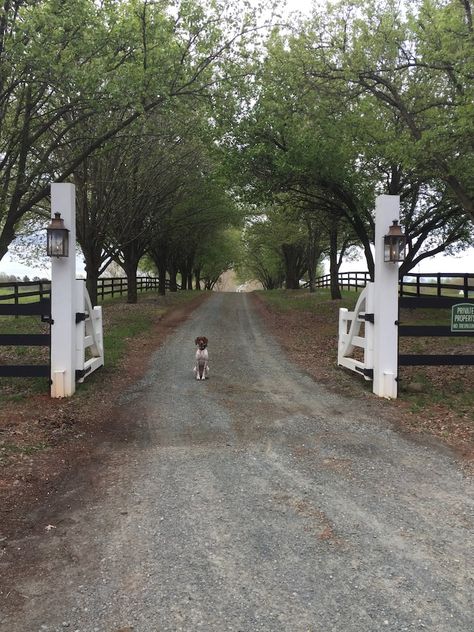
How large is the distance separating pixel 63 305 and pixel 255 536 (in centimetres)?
525

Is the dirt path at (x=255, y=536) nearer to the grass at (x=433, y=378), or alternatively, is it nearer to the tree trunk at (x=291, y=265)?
the grass at (x=433, y=378)

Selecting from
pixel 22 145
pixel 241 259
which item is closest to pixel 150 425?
pixel 22 145

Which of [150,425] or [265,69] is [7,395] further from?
[265,69]

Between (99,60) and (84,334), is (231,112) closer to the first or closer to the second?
(99,60)

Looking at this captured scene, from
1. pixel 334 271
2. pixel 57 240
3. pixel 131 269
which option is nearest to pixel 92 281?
pixel 131 269

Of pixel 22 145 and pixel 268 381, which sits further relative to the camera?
pixel 22 145

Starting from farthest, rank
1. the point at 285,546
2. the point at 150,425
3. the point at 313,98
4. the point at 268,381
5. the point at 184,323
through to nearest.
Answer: the point at 184,323, the point at 313,98, the point at 268,381, the point at 150,425, the point at 285,546

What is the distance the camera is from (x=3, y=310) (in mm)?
7684

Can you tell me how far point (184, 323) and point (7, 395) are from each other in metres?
10.3

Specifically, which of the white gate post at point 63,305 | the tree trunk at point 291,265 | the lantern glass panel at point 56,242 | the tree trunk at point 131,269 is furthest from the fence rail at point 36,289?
the tree trunk at point 291,265

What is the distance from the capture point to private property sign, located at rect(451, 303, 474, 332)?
7887 mm

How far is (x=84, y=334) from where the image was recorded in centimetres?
844

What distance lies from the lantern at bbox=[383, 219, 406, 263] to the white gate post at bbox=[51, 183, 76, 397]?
501cm

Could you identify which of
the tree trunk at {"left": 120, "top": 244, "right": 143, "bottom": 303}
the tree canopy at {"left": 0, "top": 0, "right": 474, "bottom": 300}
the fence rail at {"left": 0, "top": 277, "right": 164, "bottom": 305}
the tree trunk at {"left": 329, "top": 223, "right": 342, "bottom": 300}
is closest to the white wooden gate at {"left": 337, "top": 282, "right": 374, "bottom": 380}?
the tree canopy at {"left": 0, "top": 0, "right": 474, "bottom": 300}
